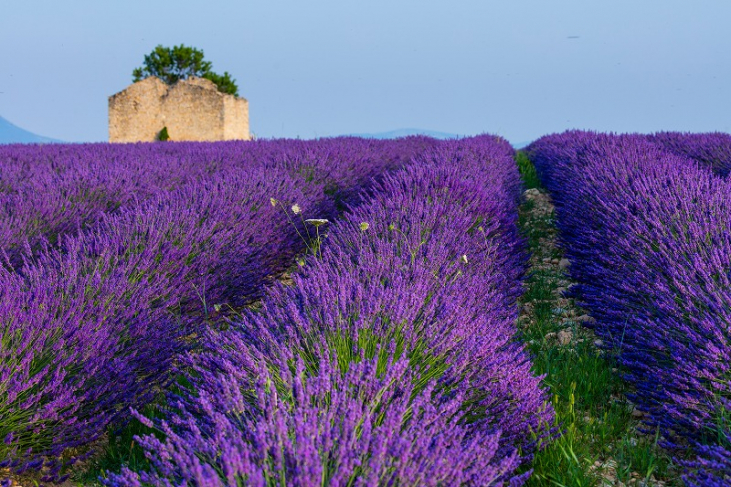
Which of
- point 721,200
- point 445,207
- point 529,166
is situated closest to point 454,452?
point 445,207

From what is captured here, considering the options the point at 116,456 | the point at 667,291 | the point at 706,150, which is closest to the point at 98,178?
the point at 116,456

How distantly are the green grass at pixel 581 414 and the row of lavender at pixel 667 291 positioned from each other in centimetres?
9

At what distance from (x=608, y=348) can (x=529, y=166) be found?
779cm

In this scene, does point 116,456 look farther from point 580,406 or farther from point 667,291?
point 667,291

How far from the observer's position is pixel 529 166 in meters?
10.3

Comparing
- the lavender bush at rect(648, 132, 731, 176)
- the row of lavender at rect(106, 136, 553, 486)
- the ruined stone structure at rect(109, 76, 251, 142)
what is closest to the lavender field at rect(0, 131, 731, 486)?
the row of lavender at rect(106, 136, 553, 486)

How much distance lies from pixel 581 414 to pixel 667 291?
2.02 feet

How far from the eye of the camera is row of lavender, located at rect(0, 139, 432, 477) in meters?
2.01

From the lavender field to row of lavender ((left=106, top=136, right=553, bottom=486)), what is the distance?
10 millimetres

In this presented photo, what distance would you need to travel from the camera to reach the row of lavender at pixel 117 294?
2012 millimetres

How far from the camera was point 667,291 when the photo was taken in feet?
8.04

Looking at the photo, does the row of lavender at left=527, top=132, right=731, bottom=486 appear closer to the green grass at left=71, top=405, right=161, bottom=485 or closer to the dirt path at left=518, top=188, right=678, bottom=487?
the dirt path at left=518, top=188, right=678, bottom=487

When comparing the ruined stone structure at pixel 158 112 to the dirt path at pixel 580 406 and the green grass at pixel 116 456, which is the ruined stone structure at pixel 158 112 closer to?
the dirt path at pixel 580 406

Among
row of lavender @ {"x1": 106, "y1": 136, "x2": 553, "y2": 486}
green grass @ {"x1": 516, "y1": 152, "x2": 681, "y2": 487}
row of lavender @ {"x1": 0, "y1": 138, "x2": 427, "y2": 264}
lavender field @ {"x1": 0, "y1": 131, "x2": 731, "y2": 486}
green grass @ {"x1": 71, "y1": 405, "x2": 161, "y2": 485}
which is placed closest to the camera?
row of lavender @ {"x1": 106, "y1": 136, "x2": 553, "y2": 486}
